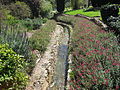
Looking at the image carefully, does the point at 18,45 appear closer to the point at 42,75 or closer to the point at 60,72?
the point at 42,75

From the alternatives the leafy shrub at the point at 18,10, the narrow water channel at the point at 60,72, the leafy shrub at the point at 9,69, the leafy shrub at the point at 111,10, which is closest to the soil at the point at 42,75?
the narrow water channel at the point at 60,72

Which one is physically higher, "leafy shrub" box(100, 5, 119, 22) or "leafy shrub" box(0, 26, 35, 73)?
"leafy shrub" box(100, 5, 119, 22)

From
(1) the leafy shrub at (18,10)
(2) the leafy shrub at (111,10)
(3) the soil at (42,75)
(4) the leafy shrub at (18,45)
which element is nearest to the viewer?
(3) the soil at (42,75)

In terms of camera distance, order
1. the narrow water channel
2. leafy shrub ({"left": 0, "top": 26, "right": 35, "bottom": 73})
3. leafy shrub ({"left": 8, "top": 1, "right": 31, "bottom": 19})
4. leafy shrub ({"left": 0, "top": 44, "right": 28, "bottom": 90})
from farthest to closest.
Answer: leafy shrub ({"left": 8, "top": 1, "right": 31, "bottom": 19})
the narrow water channel
leafy shrub ({"left": 0, "top": 26, "right": 35, "bottom": 73})
leafy shrub ({"left": 0, "top": 44, "right": 28, "bottom": 90})

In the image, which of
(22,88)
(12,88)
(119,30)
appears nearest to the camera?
(12,88)

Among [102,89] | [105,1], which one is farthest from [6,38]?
[105,1]

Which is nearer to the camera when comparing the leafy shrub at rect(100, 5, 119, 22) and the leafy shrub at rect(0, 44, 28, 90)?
the leafy shrub at rect(0, 44, 28, 90)

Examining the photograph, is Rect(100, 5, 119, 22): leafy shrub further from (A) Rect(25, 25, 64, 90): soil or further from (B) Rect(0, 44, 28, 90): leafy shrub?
(B) Rect(0, 44, 28, 90): leafy shrub

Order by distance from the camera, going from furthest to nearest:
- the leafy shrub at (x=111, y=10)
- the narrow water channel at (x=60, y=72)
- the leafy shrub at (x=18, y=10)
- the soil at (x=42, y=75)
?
1. the leafy shrub at (x=18, y=10)
2. the leafy shrub at (x=111, y=10)
3. the narrow water channel at (x=60, y=72)
4. the soil at (x=42, y=75)

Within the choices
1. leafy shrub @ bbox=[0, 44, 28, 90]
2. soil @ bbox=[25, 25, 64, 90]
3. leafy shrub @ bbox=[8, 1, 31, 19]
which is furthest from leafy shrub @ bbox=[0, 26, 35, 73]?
leafy shrub @ bbox=[8, 1, 31, 19]

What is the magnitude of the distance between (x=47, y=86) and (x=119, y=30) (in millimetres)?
5474

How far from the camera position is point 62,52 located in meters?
9.30

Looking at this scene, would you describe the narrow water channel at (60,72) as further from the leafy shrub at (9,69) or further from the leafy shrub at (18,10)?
the leafy shrub at (18,10)

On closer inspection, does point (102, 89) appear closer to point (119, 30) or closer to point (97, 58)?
point (97, 58)
